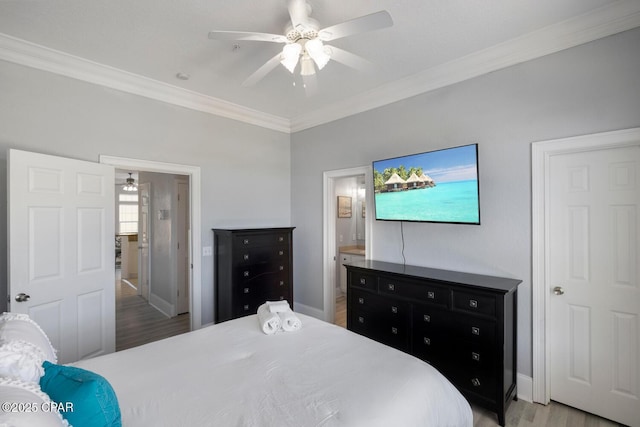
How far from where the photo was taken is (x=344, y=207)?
566cm

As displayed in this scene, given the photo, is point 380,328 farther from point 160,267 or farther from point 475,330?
point 160,267

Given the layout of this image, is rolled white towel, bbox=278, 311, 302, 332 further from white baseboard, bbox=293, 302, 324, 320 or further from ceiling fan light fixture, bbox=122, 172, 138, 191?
ceiling fan light fixture, bbox=122, 172, 138, 191

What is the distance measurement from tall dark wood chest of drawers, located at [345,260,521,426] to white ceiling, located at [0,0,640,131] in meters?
1.87

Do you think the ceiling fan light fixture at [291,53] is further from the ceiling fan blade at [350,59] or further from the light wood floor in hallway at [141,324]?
the light wood floor in hallway at [141,324]

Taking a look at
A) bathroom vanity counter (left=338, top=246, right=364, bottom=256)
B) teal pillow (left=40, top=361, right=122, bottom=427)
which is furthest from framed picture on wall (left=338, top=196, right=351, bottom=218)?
teal pillow (left=40, top=361, right=122, bottom=427)

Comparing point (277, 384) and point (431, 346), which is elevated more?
point (277, 384)

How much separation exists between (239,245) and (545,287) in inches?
117

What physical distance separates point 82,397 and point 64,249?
2.10m

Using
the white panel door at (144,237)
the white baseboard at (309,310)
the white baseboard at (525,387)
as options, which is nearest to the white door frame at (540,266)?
the white baseboard at (525,387)

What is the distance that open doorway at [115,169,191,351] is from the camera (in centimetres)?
415

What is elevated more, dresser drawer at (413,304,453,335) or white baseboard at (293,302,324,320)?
dresser drawer at (413,304,453,335)

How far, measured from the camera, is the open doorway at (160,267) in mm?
4148

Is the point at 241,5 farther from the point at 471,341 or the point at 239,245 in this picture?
the point at 471,341

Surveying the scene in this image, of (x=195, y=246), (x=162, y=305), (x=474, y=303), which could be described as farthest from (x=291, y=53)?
(x=162, y=305)
